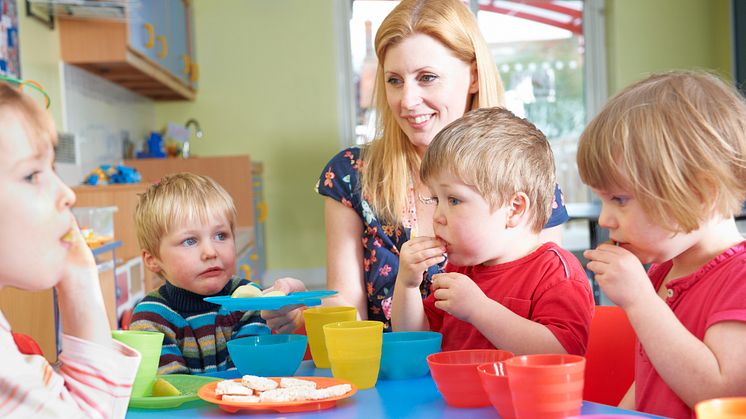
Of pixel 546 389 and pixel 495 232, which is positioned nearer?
pixel 546 389

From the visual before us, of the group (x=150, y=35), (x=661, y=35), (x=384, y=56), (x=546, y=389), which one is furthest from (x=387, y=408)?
(x=661, y=35)

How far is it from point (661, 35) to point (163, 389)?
19.4ft

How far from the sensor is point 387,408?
91 cm

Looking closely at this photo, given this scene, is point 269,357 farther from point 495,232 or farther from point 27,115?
point 27,115

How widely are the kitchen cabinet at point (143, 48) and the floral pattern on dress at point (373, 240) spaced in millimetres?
2188

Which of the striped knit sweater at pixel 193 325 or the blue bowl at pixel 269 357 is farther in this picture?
the striped knit sweater at pixel 193 325

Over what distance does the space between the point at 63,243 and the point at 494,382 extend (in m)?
0.44

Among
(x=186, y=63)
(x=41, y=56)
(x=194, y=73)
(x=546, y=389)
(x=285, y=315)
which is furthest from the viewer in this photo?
(x=194, y=73)

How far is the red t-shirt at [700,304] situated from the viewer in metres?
0.92

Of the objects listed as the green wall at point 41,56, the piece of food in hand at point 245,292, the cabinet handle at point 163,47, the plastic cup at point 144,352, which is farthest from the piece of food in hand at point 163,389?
the cabinet handle at point 163,47

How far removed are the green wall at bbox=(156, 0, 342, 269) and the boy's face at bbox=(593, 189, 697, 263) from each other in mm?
5184

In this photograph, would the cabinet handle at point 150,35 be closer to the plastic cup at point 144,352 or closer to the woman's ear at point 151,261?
the woman's ear at point 151,261

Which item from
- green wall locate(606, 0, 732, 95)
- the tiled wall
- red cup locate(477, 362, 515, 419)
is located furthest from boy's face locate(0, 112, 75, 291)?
green wall locate(606, 0, 732, 95)

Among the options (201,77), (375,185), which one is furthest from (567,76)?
(375,185)
